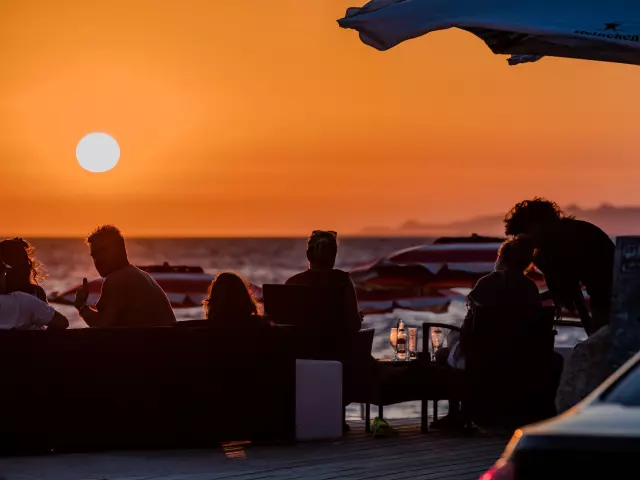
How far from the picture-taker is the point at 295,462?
8.93 metres

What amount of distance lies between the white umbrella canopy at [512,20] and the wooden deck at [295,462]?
7.83 feet

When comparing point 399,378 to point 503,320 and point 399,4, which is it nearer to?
point 503,320

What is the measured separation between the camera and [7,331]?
361 inches

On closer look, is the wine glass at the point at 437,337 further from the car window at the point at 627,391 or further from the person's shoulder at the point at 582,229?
the car window at the point at 627,391

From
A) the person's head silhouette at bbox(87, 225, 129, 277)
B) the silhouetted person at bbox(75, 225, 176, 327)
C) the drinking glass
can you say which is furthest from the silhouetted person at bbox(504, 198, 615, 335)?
the person's head silhouette at bbox(87, 225, 129, 277)

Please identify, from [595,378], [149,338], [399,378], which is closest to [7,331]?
[149,338]

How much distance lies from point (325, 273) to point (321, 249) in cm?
18

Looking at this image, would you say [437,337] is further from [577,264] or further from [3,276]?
[3,276]

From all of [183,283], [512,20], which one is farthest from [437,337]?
[183,283]

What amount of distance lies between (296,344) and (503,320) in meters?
1.36

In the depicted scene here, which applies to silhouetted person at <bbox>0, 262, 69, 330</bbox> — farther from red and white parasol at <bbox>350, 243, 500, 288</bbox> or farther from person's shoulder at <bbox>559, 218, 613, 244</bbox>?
red and white parasol at <bbox>350, 243, 500, 288</bbox>

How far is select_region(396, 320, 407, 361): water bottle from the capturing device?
10.5 metres

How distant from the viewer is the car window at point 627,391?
385cm

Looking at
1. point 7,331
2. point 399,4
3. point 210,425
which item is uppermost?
point 399,4
